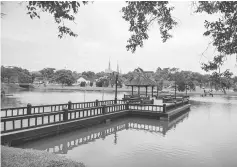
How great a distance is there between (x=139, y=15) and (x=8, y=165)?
497 centimetres

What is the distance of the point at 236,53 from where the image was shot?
16.5ft

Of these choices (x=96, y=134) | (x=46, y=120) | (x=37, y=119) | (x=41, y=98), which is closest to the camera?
(x=96, y=134)

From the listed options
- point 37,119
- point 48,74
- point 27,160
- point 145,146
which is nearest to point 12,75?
point 48,74

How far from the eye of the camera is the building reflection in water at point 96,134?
29.2 feet

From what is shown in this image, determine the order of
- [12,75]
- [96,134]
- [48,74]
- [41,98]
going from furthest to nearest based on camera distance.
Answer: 1. [48,74]
2. [12,75]
3. [41,98]
4. [96,134]

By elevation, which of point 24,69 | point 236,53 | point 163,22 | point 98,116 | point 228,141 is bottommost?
point 228,141

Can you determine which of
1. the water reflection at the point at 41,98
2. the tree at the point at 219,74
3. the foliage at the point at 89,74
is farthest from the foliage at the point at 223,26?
the foliage at the point at 89,74

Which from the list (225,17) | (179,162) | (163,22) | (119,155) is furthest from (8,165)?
(225,17)

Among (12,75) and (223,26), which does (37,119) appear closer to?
(223,26)

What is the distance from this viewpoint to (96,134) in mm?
11469

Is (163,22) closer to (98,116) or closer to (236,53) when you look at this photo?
(236,53)

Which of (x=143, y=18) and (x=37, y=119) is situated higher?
(x=143, y=18)

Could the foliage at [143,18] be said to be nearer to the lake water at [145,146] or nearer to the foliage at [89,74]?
the lake water at [145,146]

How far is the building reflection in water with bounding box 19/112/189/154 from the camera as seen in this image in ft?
29.2
